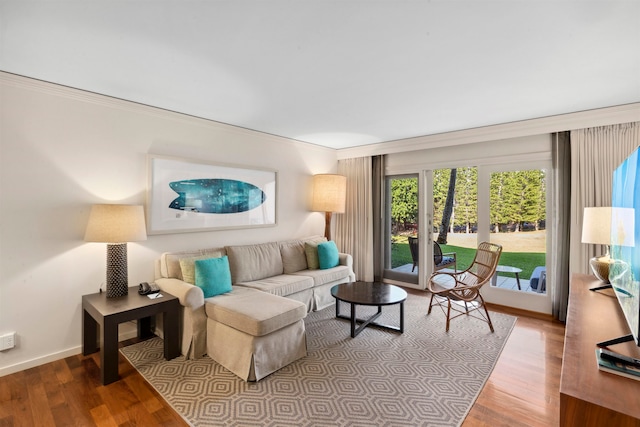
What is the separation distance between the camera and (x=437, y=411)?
2037mm

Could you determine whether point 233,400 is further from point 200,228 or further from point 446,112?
point 446,112

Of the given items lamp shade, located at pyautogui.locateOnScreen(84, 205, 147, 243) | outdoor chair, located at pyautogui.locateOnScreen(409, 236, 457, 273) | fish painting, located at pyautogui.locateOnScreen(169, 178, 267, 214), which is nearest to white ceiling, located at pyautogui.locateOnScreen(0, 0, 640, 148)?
fish painting, located at pyautogui.locateOnScreen(169, 178, 267, 214)

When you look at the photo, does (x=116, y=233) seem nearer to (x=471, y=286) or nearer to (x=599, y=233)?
(x=471, y=286)

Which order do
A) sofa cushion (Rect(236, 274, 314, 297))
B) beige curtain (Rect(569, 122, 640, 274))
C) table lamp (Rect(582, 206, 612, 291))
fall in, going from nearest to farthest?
table lamp (Rect(582, 206, 612, 291)) < beige curtain (Rect(569, 122, 640, 274)) < sofa cushion (Rect(236, 274, 314, 297))

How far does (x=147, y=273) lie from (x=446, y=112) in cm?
373

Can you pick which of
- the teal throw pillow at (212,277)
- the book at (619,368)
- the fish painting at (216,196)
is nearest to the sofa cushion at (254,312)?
the teal throw pillow at (212,277)

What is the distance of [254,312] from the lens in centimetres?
251

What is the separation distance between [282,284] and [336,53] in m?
2.47

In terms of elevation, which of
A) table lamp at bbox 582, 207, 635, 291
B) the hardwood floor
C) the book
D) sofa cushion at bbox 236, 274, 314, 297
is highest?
table lamp at bbox 582, 207, 635, 291

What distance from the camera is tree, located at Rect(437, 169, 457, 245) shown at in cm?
459

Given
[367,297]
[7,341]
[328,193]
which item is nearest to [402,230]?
[328,193]

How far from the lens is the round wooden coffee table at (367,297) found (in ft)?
10.0

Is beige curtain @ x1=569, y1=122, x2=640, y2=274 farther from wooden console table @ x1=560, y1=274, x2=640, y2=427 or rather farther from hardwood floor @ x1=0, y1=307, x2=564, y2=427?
wooden console table @ x1=560, y1=274, x2=640, y2=427

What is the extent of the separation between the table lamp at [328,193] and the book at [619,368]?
12.7ft
